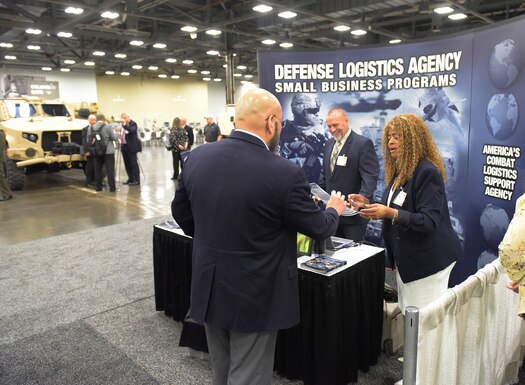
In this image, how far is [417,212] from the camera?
2459 mm

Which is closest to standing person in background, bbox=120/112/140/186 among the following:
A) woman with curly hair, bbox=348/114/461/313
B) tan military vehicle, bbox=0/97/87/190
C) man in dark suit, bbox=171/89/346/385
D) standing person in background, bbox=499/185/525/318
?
tan military vehicle, bbox=0/97/87/190

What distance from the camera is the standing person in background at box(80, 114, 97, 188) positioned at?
32.4 ft

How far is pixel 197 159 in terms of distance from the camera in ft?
6.21

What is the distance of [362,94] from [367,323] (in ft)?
9.06

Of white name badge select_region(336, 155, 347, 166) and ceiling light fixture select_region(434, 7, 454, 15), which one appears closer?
white name badge select_region(336, 155, 347, 166)

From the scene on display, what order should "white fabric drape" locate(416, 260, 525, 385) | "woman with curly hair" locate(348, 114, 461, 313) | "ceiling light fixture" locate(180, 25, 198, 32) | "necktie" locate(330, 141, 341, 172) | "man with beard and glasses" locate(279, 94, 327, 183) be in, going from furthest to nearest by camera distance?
1. "ceiling light fixture" locate(180, 25, 198, 32)
2. "man with beard and glasses" locate(279, 94, 327, 183)
3. "necktie" locate(330, 141, 341, 172)
4. "woman with curly hair" locate(348, 114, 461, 313)
5. "white fabric drape" locate(416, 260, 525, 385)

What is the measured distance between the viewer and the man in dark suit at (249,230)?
68.2 inches

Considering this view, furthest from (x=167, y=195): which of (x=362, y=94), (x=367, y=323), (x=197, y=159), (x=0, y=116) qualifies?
(x=197, y=159)

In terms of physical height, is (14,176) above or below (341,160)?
below

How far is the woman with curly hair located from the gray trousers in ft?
3.16

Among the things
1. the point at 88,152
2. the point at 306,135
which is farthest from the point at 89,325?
the point at 88,152

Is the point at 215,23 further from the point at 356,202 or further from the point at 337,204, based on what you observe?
the point at 337,204

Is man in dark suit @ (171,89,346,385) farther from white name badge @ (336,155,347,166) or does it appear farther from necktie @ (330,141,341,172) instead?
necktie @ (330,141,341,172)

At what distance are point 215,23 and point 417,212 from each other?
10.7 m
